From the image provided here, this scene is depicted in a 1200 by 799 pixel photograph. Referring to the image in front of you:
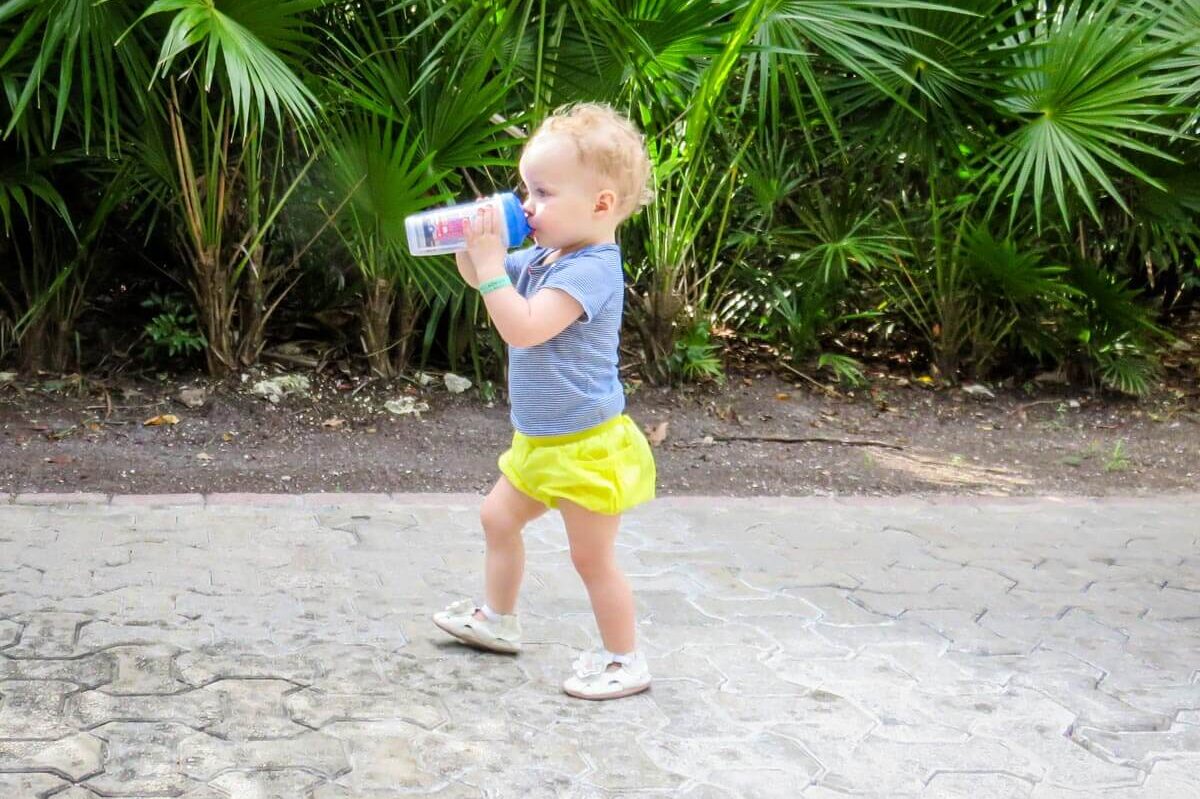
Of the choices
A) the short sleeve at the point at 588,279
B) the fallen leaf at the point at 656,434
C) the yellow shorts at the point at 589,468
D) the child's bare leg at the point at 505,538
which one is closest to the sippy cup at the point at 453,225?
the short sleeve at the point at 588,279

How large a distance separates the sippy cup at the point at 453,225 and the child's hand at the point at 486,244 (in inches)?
0.5

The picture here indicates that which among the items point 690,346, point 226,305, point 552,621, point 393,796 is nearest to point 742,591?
point 552,621

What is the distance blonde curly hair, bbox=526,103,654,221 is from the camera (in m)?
2.67

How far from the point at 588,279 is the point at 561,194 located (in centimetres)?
18

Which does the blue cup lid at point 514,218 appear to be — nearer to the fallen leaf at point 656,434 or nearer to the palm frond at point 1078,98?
the fallen leaf at point 656,434

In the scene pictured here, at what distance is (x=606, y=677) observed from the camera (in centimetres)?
286

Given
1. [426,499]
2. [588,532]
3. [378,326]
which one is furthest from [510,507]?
[378,326]

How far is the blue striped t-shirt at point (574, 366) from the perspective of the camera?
9.04 ft

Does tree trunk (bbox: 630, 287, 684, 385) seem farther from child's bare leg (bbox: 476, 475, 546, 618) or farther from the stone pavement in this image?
child's bare leg (bbox: 476, 475, 546, 618)

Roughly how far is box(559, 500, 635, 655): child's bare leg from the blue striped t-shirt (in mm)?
190

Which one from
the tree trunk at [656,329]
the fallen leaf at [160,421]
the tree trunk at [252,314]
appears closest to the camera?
the fallen leaf at [160,421]

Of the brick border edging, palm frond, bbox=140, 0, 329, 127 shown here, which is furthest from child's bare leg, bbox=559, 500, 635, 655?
palm frond, bbox=140, 0, 329, 127

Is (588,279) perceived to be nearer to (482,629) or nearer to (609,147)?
(609,147)

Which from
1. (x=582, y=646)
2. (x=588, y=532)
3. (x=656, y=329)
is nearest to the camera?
(x=588, y=532)
